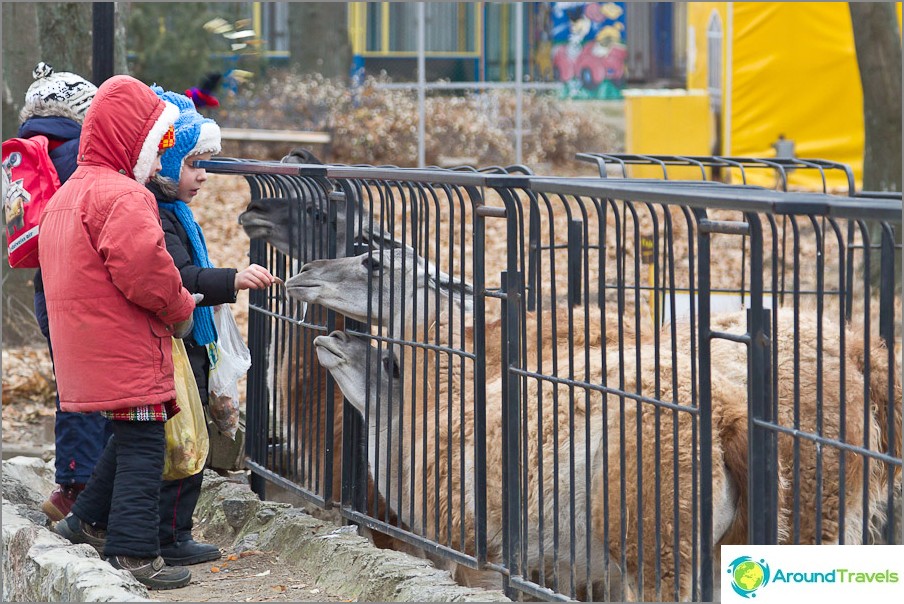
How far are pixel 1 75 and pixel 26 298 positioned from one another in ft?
5.26

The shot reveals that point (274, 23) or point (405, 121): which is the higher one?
point (274, 23)

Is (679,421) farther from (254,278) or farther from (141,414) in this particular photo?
(141,414)

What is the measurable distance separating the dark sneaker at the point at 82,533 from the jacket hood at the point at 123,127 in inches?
56.6

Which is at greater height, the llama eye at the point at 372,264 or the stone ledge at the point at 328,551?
the llama eye at the point at 372,264

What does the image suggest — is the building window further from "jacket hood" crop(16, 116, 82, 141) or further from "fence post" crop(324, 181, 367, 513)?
"fence post" crop(324, 181, 367, 513)

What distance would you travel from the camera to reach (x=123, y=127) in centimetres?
437

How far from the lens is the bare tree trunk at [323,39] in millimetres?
20344

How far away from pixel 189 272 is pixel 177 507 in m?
1.03

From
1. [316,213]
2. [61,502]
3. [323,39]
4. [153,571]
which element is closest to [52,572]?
[153,571]

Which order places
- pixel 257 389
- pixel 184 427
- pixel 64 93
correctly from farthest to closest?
1. pixel 257 389
2. pixel 64 93
3. pixel 184 427

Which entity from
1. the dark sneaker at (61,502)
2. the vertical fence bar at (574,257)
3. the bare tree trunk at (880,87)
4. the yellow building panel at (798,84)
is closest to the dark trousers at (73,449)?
the dark sneaker at (61,502)

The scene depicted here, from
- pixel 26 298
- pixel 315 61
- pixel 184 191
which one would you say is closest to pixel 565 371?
pixel 184 191

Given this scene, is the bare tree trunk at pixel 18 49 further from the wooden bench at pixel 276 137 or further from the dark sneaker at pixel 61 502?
the wooden bench at pixel 276 137

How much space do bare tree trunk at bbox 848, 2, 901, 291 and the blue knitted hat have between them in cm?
648
